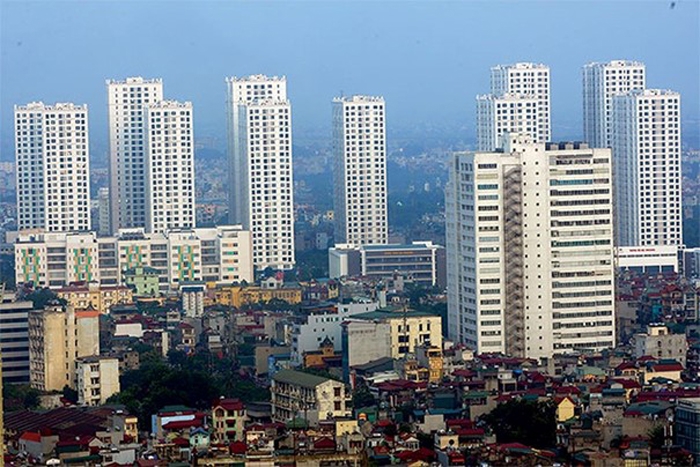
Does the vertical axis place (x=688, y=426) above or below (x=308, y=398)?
below

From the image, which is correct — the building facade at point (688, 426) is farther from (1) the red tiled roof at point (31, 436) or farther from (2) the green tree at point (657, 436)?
(1) the red tiled roof at point (31, 436)

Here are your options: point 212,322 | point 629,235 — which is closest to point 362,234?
point 629,235

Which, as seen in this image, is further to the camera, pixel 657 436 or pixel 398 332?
pixel 398 332

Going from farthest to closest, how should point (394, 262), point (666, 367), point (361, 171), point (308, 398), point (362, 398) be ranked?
1. point (361, 171)
2. point (394, 262)
3. point (666, 367)
4. point (362, 398)
5. point (308, 398)

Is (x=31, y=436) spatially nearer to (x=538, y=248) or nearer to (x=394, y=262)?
(x=538, y=248)

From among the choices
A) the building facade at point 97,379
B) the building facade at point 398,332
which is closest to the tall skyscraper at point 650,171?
the building facade at point 398,332

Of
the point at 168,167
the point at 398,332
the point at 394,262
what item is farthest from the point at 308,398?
the point at 168,167
